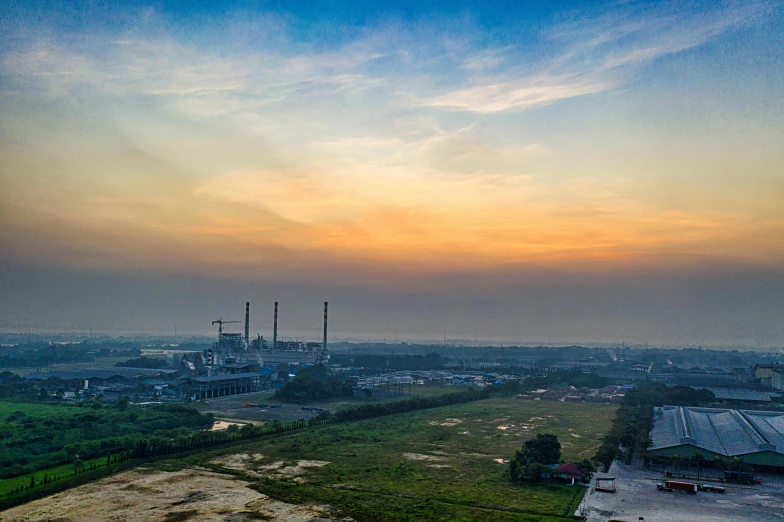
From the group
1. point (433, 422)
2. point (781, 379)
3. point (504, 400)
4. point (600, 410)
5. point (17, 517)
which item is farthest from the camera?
point (781, 379)

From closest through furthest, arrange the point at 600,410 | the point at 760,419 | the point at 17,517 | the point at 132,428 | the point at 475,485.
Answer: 1. the point at 17,517
2. the point at 475,485
3. the point at 132,428
4. the point at 760,419
5. the point at 600,410

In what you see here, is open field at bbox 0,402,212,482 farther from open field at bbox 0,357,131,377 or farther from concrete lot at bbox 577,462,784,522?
open field at bbox 0,357,131,377

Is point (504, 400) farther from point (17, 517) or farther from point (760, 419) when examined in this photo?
point (17, 517)

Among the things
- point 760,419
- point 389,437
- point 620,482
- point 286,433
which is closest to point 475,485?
point 620,482

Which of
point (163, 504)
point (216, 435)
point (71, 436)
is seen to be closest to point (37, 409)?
point (71, 436)

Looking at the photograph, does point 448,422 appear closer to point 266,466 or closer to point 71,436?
point 266,466

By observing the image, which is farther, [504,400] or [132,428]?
[504,400]

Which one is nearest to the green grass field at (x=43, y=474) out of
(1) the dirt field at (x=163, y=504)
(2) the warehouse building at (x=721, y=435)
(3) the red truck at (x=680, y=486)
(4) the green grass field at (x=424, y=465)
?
(1) the dirt field at (x=163, y=504)
